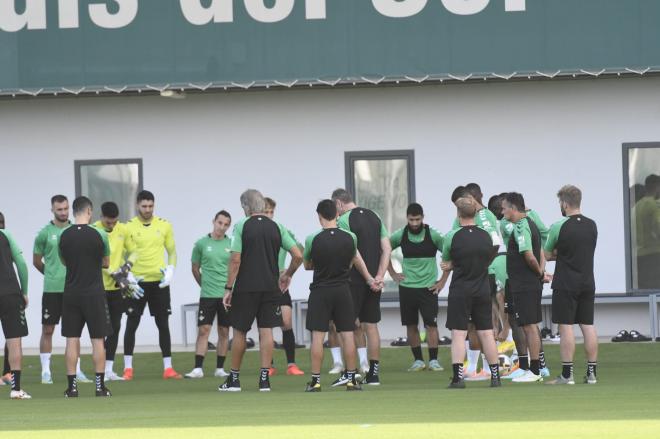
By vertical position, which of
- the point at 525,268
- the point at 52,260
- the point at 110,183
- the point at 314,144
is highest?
the point at 314,144

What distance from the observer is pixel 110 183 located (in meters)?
19.8

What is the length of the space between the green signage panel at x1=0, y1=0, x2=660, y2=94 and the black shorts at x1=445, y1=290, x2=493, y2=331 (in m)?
4.89

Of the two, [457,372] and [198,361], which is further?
[198,361]

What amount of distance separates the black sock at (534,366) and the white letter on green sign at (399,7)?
18.5ft

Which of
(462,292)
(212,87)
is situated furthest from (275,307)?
(212,87)

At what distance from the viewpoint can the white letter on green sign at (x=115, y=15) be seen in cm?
1889

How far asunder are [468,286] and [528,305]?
865 mm

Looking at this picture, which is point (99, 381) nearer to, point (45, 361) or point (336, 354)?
point (45, 361)

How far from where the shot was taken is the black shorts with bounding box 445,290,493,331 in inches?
554

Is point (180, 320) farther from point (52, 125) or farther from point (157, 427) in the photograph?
point (157, 427)

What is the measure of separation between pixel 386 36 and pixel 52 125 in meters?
4.88

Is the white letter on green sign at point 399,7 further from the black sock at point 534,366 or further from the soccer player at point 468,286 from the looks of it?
the black sock at point 534,366

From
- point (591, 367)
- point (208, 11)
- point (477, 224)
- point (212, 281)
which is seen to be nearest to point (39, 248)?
point (212, 281)

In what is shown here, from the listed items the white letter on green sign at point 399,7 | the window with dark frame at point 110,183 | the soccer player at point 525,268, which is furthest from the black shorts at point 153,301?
the white letter on green sign at point 399,7
